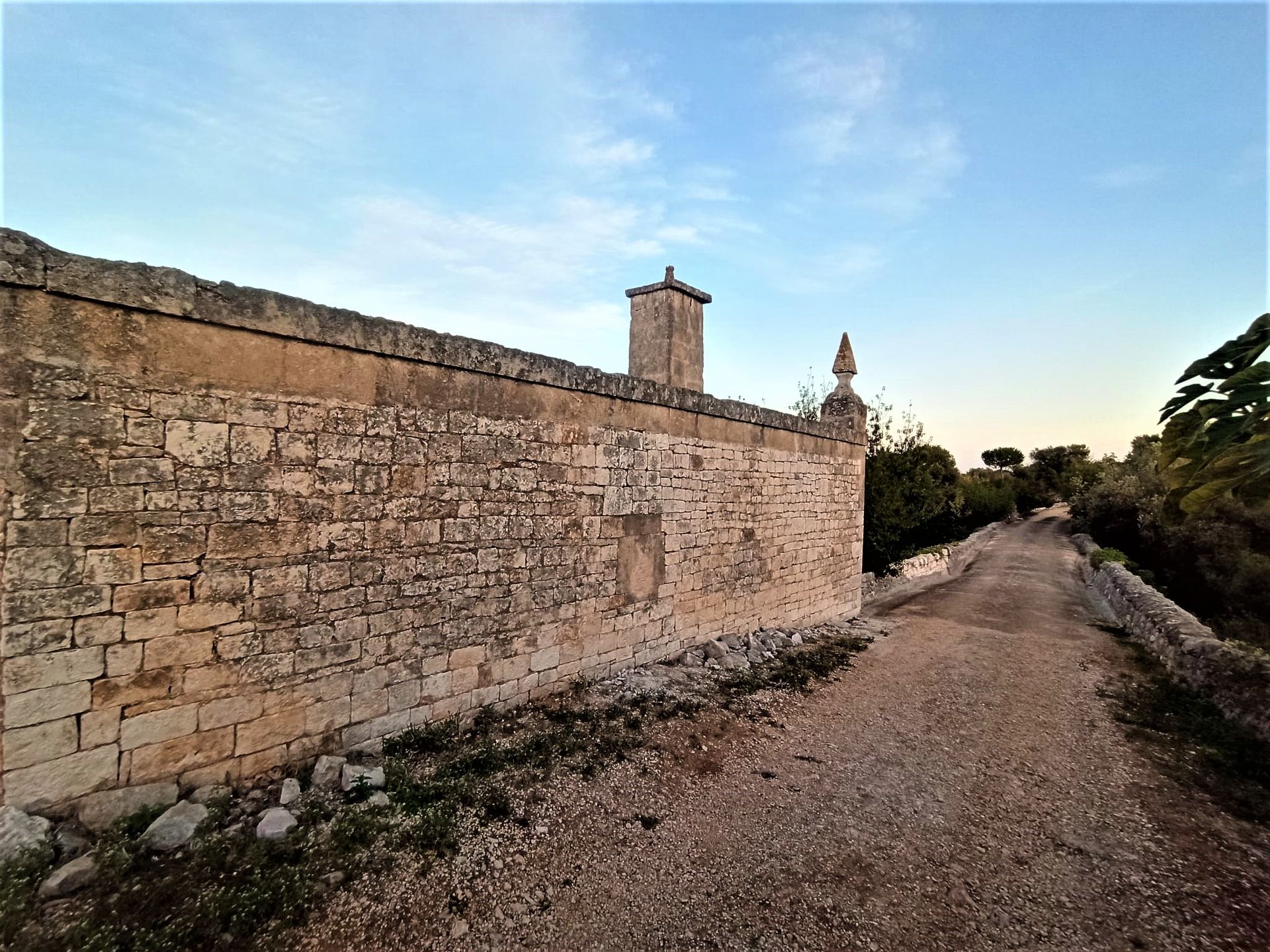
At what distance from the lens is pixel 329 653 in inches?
172

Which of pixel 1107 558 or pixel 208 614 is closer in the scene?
pixel 208 614

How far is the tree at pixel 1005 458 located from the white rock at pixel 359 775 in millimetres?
77774

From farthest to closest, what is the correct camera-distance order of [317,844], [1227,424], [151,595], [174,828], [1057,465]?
1. [1057,465]
2. [1227,424]
3. [151,595]
4. [317,844]
5. [174,828]

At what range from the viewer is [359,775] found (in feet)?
13.6

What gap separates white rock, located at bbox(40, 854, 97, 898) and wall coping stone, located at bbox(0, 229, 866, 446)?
3129 millimetres

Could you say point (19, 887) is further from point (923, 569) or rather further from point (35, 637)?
point (923, 569)

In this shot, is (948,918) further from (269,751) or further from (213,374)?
(213,374)

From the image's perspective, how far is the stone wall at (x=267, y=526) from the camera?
3289 millimetres

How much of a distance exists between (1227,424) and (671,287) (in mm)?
6747

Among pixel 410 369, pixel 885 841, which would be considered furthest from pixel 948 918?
pixel 410 369

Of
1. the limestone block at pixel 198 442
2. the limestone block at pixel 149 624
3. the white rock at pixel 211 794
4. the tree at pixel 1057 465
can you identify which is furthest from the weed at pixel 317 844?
the tree at pixel 1057 465

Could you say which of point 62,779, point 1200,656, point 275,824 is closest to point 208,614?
point 62,779

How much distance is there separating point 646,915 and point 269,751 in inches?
112

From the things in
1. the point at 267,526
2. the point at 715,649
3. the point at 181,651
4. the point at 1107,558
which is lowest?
the point at 715,649
